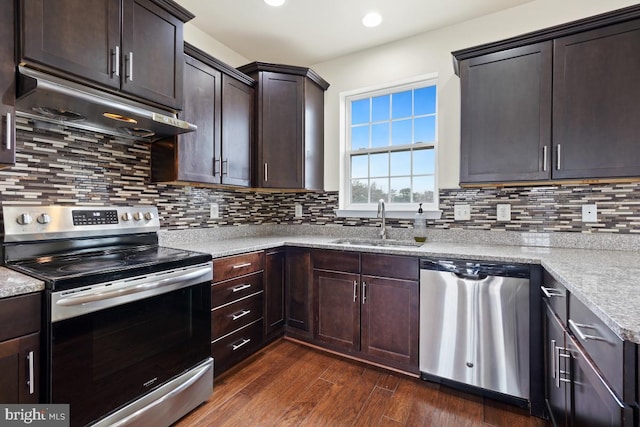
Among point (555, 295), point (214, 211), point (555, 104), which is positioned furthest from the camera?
point (214, 211)

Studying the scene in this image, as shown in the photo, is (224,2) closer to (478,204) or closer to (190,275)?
(190,275)

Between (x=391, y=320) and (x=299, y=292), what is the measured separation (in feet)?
2.65

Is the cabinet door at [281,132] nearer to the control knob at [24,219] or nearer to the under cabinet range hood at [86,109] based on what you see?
the under cabinet range hood at [86,109]

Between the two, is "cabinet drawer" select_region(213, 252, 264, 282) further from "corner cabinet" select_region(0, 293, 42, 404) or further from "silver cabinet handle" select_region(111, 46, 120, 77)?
"silver cabinet handle" select_region(111, 46, 120, 77)

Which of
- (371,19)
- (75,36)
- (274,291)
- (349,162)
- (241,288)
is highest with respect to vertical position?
(371,19)

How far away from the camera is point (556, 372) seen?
4.55ft

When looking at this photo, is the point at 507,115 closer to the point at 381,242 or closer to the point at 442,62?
the point at 442,62

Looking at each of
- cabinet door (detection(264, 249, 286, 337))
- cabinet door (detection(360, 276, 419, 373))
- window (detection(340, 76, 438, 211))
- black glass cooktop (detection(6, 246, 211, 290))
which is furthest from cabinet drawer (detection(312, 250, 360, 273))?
black glass cooktop (detection(6, 246, 211, 290))

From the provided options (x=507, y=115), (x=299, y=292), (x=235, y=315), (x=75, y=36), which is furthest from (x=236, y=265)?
(x=507, y=115)

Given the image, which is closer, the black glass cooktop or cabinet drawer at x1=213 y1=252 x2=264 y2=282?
the black glass cooktop

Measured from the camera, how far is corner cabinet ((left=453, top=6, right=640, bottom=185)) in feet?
5.67

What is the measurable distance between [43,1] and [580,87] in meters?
2.91

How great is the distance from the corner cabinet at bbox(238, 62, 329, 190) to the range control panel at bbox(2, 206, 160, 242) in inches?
39.2

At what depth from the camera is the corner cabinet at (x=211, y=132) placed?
2123 mm
